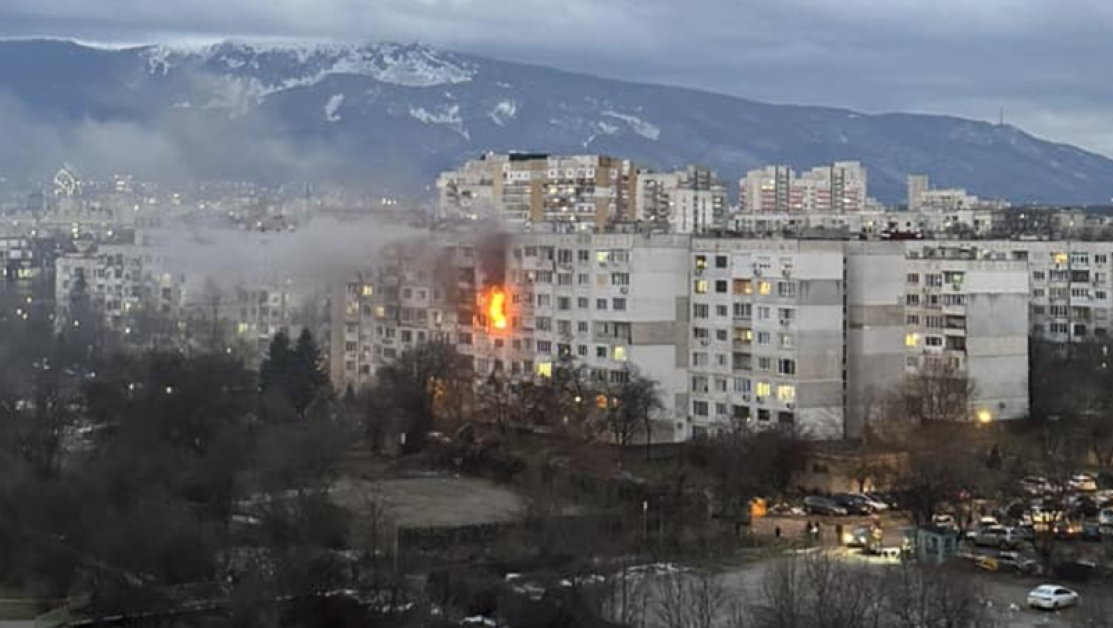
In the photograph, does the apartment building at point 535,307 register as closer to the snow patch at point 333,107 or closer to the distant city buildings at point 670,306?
the distant city buildings at point 670,306

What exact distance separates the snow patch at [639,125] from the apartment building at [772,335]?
81.0 m

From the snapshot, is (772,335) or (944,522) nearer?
(944,522)

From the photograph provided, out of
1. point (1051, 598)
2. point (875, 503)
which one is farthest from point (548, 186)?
point (1051, 598)

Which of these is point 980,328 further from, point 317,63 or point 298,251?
point 317,63

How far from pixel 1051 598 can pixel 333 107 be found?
31282 millimetres

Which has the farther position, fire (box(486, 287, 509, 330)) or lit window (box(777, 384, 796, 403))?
fire (box(486, 287, 509, 330))

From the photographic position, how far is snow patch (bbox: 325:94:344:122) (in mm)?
35844

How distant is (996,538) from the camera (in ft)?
35.9

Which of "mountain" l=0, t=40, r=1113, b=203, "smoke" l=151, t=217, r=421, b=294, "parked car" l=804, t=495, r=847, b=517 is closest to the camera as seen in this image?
"parked car" l=804, t=495, r=847, b=517

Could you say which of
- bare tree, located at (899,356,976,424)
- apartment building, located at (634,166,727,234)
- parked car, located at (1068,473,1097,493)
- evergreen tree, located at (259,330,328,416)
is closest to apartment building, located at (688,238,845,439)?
bare tree, located at (899,356,976,424)

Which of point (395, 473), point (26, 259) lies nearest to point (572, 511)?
point (395, 473)

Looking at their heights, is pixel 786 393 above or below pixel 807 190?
below

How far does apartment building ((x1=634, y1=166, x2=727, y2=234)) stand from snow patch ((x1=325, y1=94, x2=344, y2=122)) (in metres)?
7.38

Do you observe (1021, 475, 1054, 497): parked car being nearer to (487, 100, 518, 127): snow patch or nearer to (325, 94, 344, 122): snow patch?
(325, 94, 344, 122): snow patch
